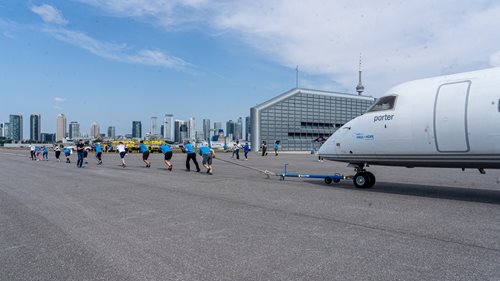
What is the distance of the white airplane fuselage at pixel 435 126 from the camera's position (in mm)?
7625

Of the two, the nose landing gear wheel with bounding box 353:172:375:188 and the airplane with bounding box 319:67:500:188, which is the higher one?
the airplane with bounding box 319:67:500:188

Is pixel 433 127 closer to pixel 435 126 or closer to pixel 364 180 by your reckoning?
pixel 435 126

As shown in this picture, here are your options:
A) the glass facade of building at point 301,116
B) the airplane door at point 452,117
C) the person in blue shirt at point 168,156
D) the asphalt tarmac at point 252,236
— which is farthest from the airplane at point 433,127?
the glass facade of building at point 301,116

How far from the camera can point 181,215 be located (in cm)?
661

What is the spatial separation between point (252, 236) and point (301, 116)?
6545 cm

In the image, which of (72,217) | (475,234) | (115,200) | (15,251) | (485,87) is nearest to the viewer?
(15,251)

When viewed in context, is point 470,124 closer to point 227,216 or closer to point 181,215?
point 227,216

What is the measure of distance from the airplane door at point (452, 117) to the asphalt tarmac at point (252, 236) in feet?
4.57

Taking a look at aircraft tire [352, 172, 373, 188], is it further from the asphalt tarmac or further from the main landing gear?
the asphalt tarmac

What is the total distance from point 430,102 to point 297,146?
6070 centimetres

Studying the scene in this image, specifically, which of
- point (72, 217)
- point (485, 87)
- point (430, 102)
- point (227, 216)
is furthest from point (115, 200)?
point (485, 87)

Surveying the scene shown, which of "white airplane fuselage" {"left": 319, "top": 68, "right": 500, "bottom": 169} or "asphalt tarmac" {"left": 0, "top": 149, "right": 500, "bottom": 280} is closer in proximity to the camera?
"asphalt tarmac" {"left": 0, "top": 149, "right": 500, "bottom": 280}

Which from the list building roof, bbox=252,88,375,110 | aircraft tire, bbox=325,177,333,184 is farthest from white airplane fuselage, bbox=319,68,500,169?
building roof, bbox=252,88,375,110

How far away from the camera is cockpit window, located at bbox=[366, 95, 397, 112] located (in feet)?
30.8
